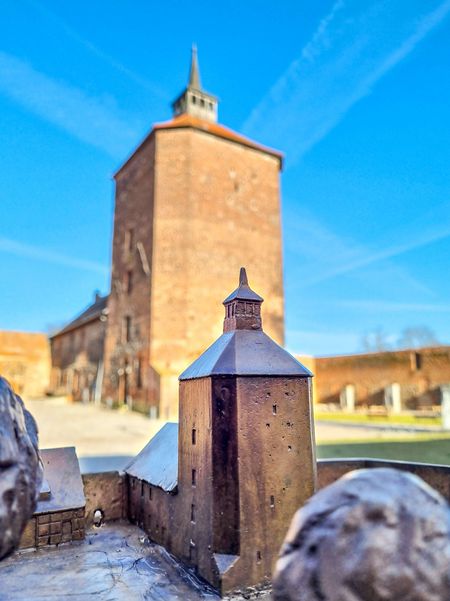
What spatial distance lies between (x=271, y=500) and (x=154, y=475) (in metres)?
2.37

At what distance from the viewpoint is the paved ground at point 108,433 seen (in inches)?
558

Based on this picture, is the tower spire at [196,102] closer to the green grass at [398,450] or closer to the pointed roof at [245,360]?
the green grass at [398,450]

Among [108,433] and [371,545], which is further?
[108,433]

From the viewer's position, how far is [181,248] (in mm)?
26594

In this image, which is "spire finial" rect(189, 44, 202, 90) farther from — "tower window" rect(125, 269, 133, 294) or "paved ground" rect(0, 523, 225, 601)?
"paved ground" rect(0, 523, 225, 601)

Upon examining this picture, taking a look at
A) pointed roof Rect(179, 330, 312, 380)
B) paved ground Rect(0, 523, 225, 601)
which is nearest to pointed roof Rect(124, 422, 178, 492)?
paved ground Rect(0, 523, 225, 601)

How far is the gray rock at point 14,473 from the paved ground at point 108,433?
9.32 metres

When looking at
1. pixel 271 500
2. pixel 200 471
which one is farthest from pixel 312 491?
pixel 200 471

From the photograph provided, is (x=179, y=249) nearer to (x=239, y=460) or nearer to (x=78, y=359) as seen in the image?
(x=78, y=359)

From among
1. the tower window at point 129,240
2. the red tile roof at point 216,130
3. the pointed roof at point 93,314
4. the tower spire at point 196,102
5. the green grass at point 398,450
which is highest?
the tower spire at point 196,102

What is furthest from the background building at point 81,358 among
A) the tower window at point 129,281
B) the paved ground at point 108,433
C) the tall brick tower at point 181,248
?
the paved ground at point 108,433

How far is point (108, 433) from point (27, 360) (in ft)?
101

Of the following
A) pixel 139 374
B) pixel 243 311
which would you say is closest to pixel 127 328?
pixel 139 374

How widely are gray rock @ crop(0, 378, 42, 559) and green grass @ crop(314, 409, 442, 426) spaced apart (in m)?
24.4
